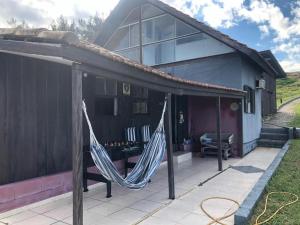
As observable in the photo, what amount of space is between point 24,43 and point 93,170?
3555mm

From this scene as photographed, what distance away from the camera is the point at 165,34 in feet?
35.0

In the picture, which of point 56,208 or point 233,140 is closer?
point 56,208

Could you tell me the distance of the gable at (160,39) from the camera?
9984 millimetres

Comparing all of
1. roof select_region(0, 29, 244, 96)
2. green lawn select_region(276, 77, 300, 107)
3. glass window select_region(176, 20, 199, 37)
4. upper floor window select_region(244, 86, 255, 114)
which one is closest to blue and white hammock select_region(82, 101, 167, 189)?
roof select_region(0, 29, 244, 96)

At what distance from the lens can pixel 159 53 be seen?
10.9 meters

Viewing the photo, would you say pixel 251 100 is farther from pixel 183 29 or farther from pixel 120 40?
pixel 120 40

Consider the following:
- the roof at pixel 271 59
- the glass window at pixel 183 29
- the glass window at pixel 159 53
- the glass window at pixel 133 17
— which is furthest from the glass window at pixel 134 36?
the roof at pixel 271 59

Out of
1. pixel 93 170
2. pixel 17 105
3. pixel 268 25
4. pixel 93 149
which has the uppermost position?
pixel 268 25

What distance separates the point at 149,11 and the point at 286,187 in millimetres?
7714

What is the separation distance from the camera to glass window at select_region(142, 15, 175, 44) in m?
10.5

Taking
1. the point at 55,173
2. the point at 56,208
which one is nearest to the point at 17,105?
the point at 55,173

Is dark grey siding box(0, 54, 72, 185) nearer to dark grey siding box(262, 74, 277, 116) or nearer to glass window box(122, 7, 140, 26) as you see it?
glass window box(122, 7, 140, 26)

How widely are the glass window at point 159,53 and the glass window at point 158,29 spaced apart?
0.22 metres

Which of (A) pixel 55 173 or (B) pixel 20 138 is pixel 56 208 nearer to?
(A) pixel 55 173
